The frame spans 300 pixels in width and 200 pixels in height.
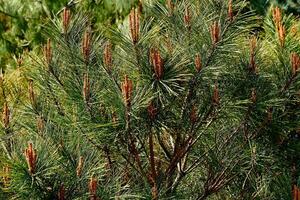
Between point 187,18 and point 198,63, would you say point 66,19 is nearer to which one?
point 187,18

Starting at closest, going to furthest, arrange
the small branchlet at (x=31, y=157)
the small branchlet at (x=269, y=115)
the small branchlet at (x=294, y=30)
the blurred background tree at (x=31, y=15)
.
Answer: the small branchlet at (x=31, y=157) < the small branchlet at (x=269, y=115) < the small branchlet at (x=294, y=30) < the blurred background tree at (x=31, y=15)

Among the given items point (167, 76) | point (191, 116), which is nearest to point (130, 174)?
point (191, 116)

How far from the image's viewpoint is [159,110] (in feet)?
11.7

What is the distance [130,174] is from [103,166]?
35cm

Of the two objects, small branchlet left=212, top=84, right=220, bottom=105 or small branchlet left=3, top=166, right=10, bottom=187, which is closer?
small branchlet left=3, top=166, right=10, bottom=187

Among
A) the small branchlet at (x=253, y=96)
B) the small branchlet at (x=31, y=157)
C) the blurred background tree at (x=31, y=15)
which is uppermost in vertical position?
the small branchlet at (x=253, y=96)

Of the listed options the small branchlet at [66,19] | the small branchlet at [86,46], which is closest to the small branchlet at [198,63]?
the small branchlet at [86,46]

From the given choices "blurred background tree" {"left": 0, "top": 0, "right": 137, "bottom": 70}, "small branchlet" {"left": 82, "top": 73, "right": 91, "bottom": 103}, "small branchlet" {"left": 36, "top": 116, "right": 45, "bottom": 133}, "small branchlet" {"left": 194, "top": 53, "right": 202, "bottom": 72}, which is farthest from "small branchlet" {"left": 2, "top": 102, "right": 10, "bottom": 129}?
"blurred background tree" {"left": 0, "top": 0, "right": 137, "bottom": 70}

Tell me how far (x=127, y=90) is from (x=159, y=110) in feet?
0.84

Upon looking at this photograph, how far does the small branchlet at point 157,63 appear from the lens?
3329 mm

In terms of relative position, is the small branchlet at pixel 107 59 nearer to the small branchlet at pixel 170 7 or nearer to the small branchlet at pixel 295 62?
the small branchlet at pixel 170 7

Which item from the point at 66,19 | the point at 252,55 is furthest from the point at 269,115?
the point at 66,19

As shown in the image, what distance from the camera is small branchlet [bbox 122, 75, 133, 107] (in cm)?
334

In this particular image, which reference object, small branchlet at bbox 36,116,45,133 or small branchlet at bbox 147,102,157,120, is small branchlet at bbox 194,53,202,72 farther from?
small branchlet at bbox 36,116,45,133
